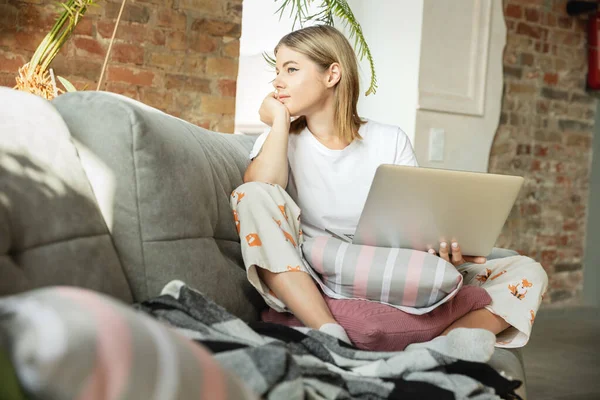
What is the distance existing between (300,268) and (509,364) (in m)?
0.51

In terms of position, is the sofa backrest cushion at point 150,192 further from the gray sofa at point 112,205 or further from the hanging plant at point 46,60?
the hanging plant at point 46,60

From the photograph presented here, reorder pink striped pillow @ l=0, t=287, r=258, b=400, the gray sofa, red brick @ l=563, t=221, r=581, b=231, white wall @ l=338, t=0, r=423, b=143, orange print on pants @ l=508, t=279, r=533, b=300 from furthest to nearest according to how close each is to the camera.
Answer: red brick @ l=563, t=221, r=581, b=231, white wall @ l=338, t=0, r=423, b=143, orange print on pants @ l=508, t=279, r=533, b=300, the gray sofa, pink striped pillow @ l=0, t=287, r=258, b=400

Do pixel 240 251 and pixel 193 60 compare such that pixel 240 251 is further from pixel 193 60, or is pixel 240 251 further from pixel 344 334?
pixel 193 60

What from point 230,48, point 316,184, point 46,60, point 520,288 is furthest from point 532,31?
point 46,60

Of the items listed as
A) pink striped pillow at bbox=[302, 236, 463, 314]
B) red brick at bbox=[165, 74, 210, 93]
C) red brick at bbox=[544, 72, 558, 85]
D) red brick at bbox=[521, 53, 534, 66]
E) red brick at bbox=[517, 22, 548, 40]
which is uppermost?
red brick at bbox=[517, 22, 548, 40]

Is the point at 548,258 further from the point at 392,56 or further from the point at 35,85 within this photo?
the point at 35,85

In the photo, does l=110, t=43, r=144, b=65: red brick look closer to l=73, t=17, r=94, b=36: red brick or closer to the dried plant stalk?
l=73, t=17, r=94, b=36: red brick

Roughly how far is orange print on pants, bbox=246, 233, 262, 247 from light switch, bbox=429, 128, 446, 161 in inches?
80.1

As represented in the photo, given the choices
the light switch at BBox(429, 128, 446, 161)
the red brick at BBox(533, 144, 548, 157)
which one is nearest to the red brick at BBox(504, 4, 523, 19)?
the red brick at BBox(533, 144, 548, 157)

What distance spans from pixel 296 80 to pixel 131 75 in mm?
1177

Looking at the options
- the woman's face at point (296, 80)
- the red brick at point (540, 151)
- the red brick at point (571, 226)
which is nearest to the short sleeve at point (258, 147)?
the woman's face at point (296, 80)

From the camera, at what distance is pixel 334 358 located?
4.13 ft

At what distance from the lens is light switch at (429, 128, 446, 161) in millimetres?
3590

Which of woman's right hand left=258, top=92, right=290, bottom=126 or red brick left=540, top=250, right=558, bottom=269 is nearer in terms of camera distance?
woman's right hand left=258, top=92, right=290, bottom=126
